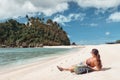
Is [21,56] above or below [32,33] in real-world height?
below

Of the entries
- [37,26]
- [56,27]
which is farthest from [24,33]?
[56,27]

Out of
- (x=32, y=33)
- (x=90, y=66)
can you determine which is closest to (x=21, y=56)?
(x=90, y=66)

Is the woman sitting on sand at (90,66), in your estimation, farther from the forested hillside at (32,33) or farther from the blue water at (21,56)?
the forested hillside at (32,33)

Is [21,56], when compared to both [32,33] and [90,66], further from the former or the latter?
[32,33]

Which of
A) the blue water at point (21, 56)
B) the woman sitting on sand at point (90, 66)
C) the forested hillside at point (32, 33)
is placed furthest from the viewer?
the forested hillside at point (32, 33)

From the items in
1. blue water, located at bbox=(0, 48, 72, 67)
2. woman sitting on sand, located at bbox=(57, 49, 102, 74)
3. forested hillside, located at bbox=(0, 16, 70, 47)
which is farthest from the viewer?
forested hillside, located at bbox=(0, 16, 70, 47)

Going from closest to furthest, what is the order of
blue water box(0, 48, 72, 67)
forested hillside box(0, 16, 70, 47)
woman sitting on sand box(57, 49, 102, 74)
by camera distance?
1. woman sitting on sand box(57, 49, 102, 74)
2. blue water box(0, 48, 72, 67)
3. forested hillside box(0, 16, 70, 47)

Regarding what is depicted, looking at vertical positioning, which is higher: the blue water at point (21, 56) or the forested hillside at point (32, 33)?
the forested hillside at point (32, 33)

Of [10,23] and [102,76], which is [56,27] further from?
[102,76]

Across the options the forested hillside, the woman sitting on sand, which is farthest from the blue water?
the forested hillside

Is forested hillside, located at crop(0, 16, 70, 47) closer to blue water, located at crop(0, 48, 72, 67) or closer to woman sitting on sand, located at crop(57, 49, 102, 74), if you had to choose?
blue water, located at crop(0, 48, 72, 67)

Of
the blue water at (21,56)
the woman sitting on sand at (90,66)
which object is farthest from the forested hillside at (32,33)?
the woman sitting on sand at (90,66)

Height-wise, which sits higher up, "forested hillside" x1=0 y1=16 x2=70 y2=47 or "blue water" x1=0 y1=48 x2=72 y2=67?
"forested hillside" x1=0 y1=16 x2=70 y2=47

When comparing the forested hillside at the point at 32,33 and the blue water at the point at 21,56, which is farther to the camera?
the forested hillside at the point at 32,33
